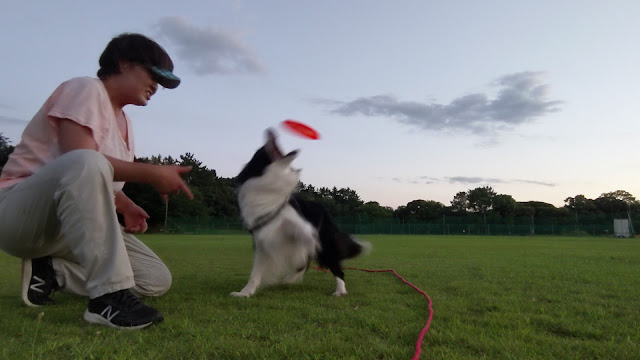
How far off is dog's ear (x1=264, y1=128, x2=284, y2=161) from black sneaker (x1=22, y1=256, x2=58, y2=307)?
A: 1.67m

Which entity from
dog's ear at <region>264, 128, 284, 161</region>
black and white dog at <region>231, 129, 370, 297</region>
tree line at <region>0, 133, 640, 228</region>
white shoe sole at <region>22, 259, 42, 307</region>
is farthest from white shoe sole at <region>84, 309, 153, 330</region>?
tree line at <region>0, 133, 640, 228</region>

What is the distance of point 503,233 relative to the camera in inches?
1506

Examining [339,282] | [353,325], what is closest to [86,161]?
[353,325]

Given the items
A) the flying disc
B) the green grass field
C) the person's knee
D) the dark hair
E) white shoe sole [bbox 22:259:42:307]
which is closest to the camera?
the green grass field

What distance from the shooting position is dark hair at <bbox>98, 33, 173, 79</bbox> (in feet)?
7.90

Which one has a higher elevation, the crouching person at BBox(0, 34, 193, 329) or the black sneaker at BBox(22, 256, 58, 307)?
the crouching person at BBox(0, 34, 193, 329)

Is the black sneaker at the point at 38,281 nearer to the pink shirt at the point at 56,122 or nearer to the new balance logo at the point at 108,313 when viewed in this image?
the pink shirt at the point at 56,122

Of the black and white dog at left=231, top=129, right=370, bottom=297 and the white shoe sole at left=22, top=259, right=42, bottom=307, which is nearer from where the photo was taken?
the white shoe sole at left=22, top=259, right=42, bottom=307

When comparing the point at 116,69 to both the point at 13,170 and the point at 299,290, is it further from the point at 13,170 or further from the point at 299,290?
the point at 299,290

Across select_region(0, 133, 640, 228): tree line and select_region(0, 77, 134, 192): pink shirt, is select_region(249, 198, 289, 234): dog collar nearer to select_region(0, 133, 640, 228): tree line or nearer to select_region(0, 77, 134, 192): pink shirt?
select_region(0, 77, 134, 192): pink shirt

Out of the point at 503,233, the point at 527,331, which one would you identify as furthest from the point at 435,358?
the point at 503,233

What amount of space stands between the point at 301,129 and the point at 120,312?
67.1 inches

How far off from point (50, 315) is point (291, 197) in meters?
1.84

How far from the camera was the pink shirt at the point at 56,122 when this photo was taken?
82.8 inches
